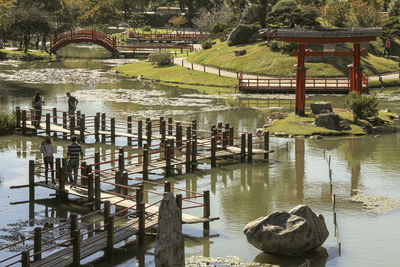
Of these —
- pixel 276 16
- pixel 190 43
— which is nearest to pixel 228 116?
pixel 276 16

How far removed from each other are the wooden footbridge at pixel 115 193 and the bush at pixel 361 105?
25.4 feet

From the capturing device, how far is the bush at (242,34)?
3243 inches

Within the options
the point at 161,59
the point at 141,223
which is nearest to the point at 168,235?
the point at 141,223

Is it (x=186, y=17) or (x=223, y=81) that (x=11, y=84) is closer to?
(x=223, y=81)

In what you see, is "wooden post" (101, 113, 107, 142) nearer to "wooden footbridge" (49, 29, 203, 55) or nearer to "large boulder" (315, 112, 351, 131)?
"large boulder" (315, 112, 351, 131)

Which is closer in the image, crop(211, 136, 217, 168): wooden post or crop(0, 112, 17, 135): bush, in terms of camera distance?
crop(211, 136, 217, 168): wooden post

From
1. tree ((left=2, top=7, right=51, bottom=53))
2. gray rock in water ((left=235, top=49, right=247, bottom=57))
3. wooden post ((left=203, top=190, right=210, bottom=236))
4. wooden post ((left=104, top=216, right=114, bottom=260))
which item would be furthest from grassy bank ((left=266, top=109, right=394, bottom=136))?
tree ((left=2, top=7, right=51, bottom=53))

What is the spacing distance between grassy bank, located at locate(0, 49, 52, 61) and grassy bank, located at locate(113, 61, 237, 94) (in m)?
18.3

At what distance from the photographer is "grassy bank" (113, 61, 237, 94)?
2717 inches

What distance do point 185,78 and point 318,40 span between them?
2782 centimetres

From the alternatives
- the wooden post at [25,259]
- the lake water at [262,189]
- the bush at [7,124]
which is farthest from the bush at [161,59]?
the wooden post at [25,259]

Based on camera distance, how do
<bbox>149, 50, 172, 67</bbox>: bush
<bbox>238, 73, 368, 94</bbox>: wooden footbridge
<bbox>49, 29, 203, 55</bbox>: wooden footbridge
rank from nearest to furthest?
1. <bbox>238, 73, 368, 94</bbox>: wooden footbridge
2. <bbox>149, 50, 172, 67</bbox>: bush
3. <bbox>49, 29, 203, 55</bbox>: wooden footbridge

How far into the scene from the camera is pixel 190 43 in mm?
117125

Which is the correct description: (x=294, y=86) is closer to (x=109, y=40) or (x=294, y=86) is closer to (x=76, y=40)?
(x=76, y=40)
